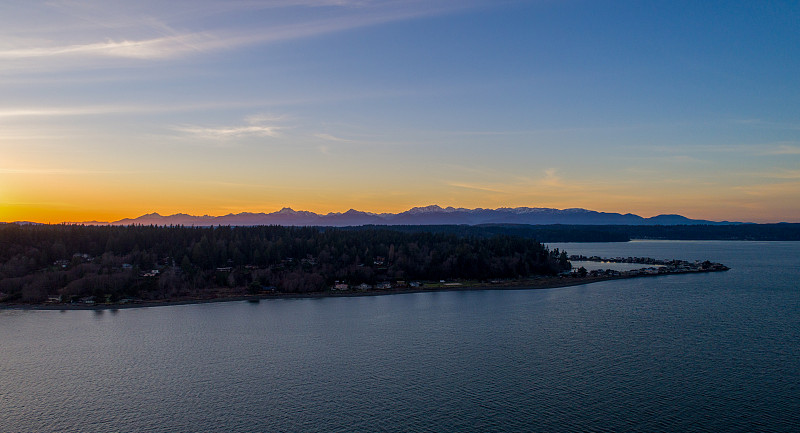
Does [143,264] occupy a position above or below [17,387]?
above

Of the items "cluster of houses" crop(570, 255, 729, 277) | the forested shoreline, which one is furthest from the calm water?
"cluster of houses" crop(570, 255, 729, 277)

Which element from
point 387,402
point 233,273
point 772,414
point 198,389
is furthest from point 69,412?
point 233,273

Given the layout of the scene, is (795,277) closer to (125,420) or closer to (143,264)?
(125,420)

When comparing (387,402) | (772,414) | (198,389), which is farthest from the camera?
(198,389)

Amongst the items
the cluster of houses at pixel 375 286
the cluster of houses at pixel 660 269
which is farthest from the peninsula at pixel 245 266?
the cluster of houses at pixel 660 269

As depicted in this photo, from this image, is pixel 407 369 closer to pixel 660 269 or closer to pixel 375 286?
pixel 375 286

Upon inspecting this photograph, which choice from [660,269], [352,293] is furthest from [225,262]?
[660,269]
